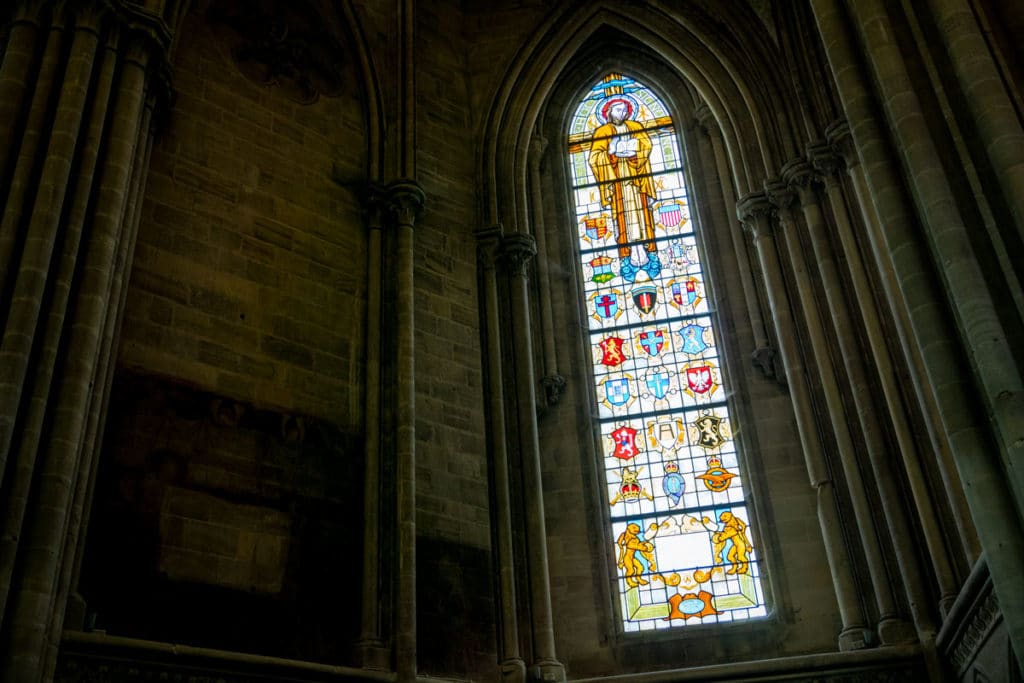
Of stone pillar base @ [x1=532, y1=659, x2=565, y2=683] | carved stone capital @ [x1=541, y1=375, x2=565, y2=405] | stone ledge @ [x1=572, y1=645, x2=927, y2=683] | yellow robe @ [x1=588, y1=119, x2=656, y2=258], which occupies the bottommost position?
stone ledge @ [x1=572, y1=645, x2=927, y2=683]

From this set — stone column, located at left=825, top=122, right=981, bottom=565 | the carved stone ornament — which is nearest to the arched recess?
stone column, located at left=825, top=122, right=981, bottom=565

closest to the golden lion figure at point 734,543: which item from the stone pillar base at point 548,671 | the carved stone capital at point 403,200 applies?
the stone pillar base at point 548,671

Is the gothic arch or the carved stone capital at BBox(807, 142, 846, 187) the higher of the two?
the gothic arch

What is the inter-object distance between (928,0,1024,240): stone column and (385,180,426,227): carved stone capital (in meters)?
5.98

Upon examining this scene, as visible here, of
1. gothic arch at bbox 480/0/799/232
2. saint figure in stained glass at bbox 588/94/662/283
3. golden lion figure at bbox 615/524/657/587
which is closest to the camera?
golden lion figure at bbox 615/524/657/587

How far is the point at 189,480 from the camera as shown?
9.62 meters

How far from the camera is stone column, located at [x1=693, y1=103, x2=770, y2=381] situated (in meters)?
12.4

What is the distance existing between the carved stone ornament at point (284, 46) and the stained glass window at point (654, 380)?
130 inches

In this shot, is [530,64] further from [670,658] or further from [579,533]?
[670,658]

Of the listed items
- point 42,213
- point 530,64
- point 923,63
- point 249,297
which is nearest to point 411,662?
point 249,297

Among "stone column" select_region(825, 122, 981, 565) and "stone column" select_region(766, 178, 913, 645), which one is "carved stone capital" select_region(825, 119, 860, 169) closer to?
"stone column" select_region(825, 122, 981, 565)

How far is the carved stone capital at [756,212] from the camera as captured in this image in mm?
12602

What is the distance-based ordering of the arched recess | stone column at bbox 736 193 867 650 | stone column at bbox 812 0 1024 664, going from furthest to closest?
the arched recess → stone column at bbox 736 193 867 650 → stone column at bbox 812 0 1024 664

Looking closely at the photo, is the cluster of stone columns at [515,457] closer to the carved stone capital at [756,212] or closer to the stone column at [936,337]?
the carved stone capital at [756,212]
